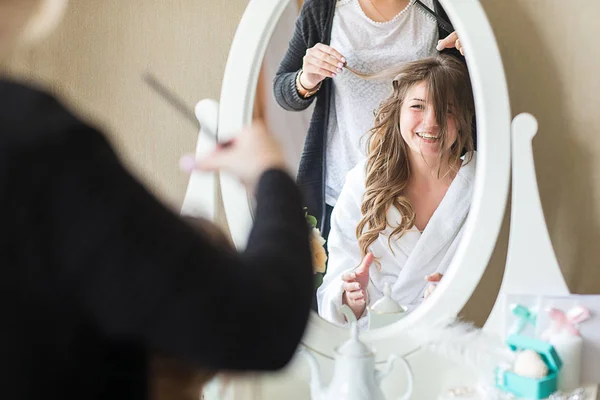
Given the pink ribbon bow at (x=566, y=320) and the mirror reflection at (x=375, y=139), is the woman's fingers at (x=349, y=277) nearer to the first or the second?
the mirror reflection at (x=375, y=139)

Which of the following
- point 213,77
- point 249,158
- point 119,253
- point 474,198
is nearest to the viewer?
point 119,253

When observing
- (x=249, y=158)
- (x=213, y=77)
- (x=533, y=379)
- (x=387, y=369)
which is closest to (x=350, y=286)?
(x=387, y=369)

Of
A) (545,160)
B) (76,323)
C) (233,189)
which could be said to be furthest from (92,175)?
(545,160)

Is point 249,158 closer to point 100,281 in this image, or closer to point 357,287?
point 100,281

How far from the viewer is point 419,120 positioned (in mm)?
895

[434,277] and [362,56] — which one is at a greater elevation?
[362,56]

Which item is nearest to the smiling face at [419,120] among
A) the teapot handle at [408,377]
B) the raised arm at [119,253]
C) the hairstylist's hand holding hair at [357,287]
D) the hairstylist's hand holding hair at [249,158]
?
the hairstylist's hand holding hair at [357,287]

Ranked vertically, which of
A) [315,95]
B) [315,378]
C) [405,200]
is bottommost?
[315,378]

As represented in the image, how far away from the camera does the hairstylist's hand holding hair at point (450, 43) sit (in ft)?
2.93

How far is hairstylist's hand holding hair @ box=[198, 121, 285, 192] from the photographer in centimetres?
39

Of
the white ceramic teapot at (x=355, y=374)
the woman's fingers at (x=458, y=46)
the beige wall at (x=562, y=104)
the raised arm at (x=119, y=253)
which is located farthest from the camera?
the beige wall at (x=562, y=104)

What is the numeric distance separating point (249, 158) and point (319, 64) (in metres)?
0.52

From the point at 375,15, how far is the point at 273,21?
5.0 inches

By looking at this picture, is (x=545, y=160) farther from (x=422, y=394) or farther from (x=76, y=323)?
(x=76, y=323)
